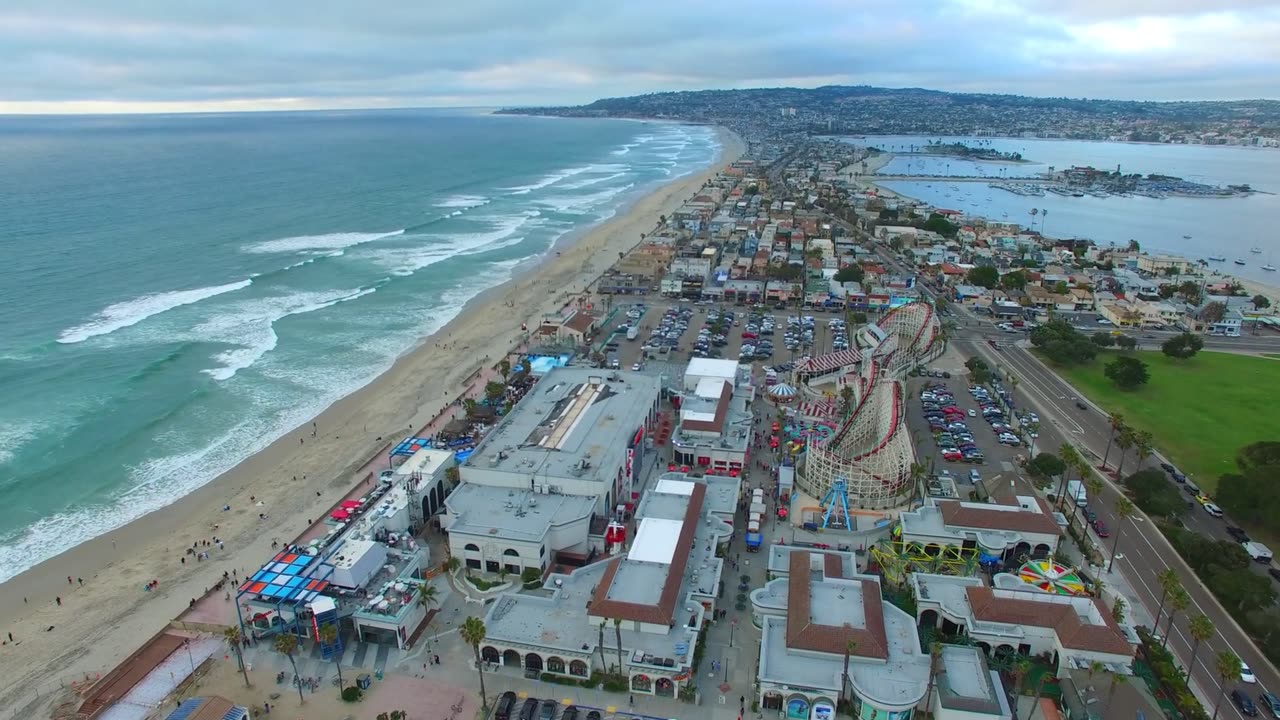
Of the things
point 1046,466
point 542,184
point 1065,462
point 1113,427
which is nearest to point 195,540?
point 1046,466

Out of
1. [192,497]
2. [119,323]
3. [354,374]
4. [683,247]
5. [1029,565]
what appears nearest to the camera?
[1029,565]

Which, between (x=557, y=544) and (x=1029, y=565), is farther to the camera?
(x=557, y=544)

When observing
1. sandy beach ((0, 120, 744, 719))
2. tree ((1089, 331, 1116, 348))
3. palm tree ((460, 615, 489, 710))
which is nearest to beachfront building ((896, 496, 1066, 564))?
palm tree ((460, 615, 489, 710))

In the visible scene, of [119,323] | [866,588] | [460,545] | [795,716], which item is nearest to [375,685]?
[460,545]

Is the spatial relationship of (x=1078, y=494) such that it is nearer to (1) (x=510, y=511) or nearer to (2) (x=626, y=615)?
(2) (x=626, y=615)

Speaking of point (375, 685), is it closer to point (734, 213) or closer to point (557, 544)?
point (557, 544)

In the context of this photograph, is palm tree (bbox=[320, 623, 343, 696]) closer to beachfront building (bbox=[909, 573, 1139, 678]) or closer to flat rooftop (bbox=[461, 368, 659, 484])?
flat rooftop (bbox=[461, 368, 659, 484])

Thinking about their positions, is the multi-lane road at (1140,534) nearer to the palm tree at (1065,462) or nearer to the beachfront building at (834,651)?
the palm tree at (1065,462)
